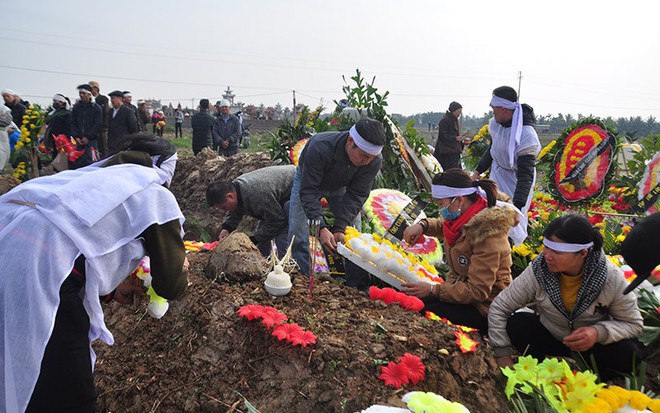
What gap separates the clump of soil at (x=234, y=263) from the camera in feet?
11.0

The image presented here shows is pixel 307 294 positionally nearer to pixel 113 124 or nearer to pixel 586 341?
pixel 586 341

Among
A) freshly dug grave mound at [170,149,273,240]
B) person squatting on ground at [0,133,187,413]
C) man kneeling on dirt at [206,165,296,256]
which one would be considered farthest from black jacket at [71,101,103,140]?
person squatting on ground at [0,133,187,413]

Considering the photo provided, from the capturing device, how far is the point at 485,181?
3.61 metres

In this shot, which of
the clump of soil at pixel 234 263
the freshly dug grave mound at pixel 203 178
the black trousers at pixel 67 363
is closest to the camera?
the black trousers at pixel 67 363

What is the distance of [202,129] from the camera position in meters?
11.1

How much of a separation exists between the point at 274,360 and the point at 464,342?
1.09m

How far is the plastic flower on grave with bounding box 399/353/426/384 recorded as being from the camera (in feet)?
8.04

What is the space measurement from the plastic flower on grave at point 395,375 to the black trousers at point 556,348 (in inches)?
36.2

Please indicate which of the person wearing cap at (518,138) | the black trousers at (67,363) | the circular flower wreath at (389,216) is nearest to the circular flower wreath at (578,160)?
the person wearing cap at (518,138)

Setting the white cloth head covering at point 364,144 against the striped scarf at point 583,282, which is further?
the white cloth head covering at point 364,144

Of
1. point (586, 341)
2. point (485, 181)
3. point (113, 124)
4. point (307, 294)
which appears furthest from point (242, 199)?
point (113, 124)

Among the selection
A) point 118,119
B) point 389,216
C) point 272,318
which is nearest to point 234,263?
point 272,318

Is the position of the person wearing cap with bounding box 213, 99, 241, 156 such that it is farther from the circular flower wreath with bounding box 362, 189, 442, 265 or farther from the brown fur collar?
the brown fur collar

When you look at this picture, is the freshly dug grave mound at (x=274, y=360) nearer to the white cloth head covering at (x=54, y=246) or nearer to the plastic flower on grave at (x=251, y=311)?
the plastic flower on grave at (x=251, y=311)
